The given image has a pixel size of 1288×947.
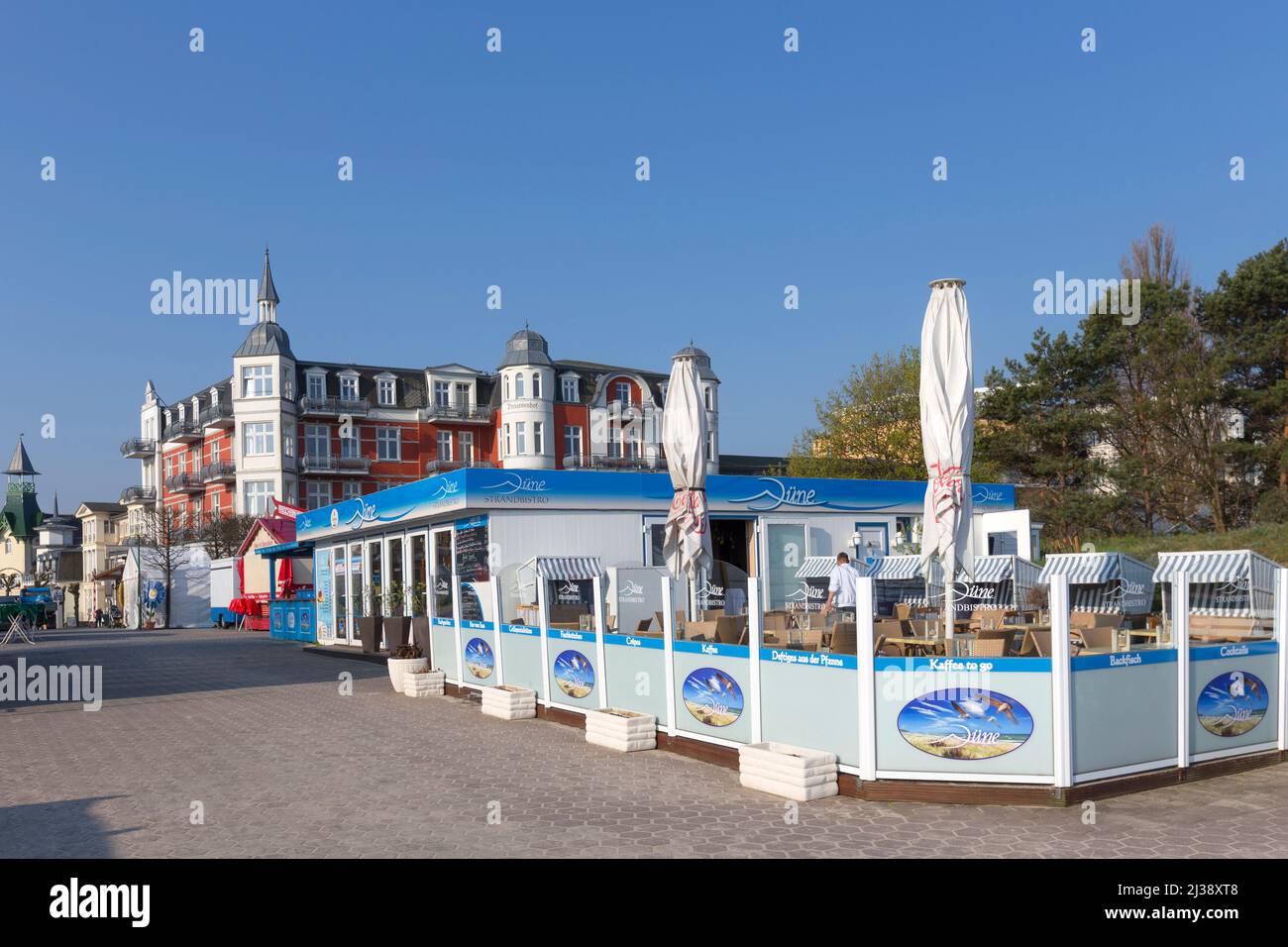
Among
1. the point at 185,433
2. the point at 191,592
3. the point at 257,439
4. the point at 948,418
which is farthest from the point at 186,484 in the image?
the point at 948,418

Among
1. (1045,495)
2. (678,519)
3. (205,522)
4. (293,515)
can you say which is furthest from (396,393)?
(678,519)

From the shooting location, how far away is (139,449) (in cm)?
7044

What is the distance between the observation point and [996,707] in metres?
7.66

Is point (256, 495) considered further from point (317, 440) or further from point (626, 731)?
point (626, 731)

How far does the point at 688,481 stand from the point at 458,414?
50.3m

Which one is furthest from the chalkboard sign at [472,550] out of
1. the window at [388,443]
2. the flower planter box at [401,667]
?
the window at [388,443]

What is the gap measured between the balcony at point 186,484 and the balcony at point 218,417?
310 centimetres

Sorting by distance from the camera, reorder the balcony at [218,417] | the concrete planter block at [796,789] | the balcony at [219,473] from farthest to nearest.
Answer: the balcony at [218,417] < the balcony at [219,473] < the concrete planter block at [796,789]

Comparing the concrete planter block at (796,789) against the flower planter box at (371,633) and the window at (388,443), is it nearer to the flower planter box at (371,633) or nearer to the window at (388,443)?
the flower planter box at (371,633)

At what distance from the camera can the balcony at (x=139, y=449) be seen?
70.4 m

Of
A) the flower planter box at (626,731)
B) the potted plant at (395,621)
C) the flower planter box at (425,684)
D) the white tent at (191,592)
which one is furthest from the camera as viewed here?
the white tent at (191,592)

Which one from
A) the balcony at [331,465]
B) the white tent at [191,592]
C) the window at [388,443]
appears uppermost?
the window at [388,443]

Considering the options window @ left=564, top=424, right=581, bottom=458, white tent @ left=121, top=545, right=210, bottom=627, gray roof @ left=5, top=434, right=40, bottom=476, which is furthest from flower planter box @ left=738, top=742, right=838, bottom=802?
gray roof @ left=5, top=434, right=40, bottom=476
